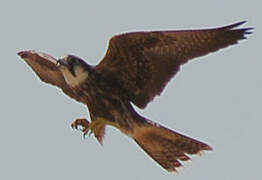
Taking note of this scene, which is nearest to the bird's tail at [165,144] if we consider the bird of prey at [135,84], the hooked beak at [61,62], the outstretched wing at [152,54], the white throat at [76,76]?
the bird of prey at [135,84]

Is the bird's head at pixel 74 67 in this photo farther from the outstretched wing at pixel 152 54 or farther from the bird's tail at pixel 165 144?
the bird's tail at pixel 165 144

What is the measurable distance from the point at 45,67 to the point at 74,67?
1095 millimetres

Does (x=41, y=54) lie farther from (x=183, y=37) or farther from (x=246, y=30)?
(x=246, y=30)

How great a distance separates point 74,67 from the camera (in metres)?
9.90

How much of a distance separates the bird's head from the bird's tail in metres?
0.83

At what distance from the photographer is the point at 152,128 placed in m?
9.98

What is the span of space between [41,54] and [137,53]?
156cm

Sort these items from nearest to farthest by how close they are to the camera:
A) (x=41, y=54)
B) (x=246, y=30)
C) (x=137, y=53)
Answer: (x=246, y=30)
(x=137, y=53)
(x=41, y=54)

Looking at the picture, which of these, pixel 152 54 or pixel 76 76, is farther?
pixel 76 76

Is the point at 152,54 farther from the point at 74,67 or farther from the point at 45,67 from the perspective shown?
the point at 45,67

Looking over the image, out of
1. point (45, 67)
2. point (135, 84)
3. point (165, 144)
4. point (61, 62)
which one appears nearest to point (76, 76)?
point (61, 62)

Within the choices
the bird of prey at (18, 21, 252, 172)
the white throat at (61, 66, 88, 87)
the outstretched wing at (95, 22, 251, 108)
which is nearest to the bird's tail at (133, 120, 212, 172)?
the bird of prey at (18, 21, 252, 172)

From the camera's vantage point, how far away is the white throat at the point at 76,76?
9.89m

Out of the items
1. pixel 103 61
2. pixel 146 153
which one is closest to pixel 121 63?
pixel 103 61
